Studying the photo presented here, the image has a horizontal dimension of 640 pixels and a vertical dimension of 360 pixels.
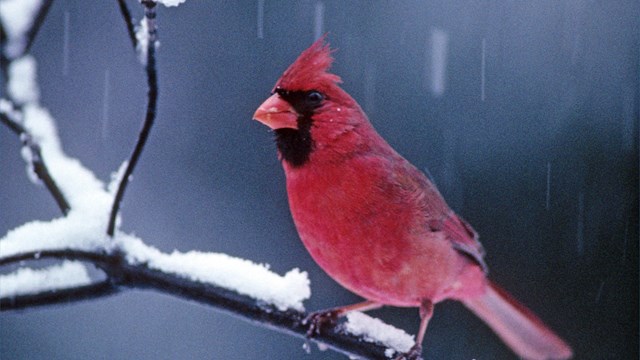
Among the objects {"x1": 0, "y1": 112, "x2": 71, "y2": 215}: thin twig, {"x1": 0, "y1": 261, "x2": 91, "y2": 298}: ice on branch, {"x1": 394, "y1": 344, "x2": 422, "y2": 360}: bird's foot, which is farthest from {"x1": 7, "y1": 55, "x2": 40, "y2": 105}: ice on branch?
{"x1": 394, "y1": 344, "x2": 422, "y2": 360}: bird's foot

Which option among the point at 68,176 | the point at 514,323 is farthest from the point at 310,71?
the point at 514,323

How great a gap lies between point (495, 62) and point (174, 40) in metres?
0.83

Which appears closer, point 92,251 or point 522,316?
point 92,251

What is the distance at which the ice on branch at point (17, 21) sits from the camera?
130 centimetres

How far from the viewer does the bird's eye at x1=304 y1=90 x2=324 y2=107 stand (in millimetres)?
1487

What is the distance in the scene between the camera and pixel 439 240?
156cm

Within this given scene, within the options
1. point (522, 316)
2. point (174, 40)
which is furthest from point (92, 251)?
point (522, 316)

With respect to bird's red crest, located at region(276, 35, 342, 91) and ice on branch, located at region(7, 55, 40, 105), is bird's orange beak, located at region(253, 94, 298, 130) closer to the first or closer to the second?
bird's red crest, located at region(276, 35, 342, 91)

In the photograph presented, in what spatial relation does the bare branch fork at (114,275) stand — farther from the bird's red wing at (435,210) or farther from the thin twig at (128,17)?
the bird's red wing at (435,210)

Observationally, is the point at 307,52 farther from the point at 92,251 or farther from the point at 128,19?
the point at 92,251

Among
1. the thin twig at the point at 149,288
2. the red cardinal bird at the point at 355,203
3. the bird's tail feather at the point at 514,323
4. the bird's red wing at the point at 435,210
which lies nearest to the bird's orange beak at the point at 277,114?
the red cardinal bird at the point at 355,203

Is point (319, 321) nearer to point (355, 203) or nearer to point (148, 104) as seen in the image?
point (355, 203)

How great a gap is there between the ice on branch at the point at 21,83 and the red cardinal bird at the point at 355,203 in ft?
1.53

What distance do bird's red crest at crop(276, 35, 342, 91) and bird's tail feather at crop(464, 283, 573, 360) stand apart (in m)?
0.64
